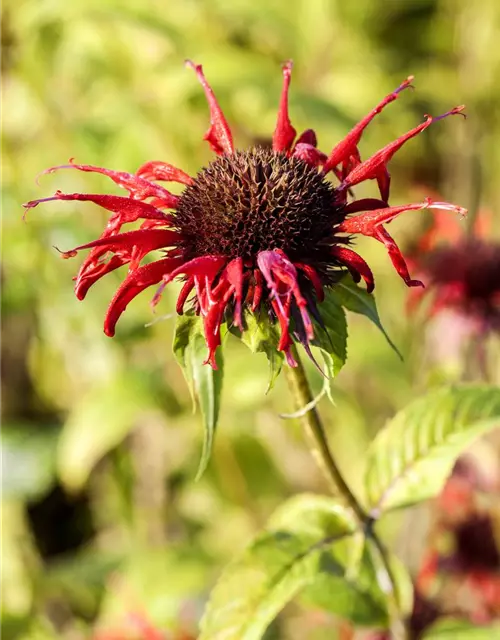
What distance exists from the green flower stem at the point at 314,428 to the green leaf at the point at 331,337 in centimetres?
2

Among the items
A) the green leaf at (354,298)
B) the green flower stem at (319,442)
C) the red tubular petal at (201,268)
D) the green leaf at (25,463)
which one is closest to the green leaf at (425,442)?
the green flower stem at (319,442)

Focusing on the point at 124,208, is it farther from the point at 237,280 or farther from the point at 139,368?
the point at 139,368

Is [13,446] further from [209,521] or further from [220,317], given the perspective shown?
[220,317]

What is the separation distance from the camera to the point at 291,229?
0.50 metres

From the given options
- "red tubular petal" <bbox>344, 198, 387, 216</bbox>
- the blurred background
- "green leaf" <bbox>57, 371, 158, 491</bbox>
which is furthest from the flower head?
"red tubular petal" <bbox>344, 198, 387, 216</bbox>

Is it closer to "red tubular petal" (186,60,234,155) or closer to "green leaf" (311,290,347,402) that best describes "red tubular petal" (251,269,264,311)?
"green leaf" (311,290,347,402)

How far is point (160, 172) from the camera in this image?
598 millimetres

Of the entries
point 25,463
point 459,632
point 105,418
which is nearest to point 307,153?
point 459,632

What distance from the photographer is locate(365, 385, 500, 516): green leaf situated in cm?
59

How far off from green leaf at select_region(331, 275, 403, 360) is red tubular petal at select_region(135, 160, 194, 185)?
0.16 m

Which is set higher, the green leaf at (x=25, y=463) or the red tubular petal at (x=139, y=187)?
the red tubular petal at (x=139, y=187)

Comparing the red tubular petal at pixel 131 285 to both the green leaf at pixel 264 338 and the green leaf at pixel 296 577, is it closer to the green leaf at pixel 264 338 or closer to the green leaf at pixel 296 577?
the green leaf at pixel 264 338

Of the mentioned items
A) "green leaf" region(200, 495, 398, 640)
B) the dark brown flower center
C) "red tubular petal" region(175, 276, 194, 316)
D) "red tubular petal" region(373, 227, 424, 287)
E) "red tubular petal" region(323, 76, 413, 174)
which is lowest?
"green leaf" region(200, 495, 398, 640)

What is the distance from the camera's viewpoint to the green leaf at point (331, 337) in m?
0.47
